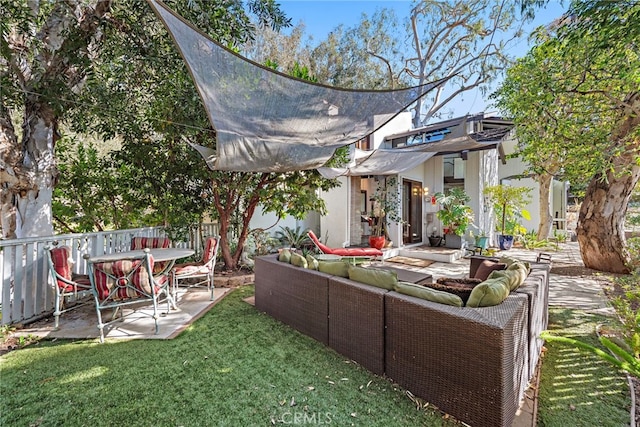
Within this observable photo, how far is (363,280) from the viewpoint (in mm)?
2760

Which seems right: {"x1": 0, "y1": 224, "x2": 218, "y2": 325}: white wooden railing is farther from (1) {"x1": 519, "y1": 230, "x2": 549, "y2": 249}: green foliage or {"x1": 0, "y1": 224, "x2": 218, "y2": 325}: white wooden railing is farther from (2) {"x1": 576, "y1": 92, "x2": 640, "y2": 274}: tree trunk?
(1) {"x1": 519, "y1": 230, "x2": 549, "y2": 249}: green foliage

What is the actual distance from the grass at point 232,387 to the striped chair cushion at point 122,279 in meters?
0.54

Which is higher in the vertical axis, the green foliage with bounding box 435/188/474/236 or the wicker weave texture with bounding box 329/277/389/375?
the green foliage with bounding box 435/188/474/236

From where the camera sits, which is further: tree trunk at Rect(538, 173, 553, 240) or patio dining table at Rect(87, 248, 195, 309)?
tree trunk at Rect(538, 173, 553, 240)

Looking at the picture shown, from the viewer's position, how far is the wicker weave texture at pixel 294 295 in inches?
120

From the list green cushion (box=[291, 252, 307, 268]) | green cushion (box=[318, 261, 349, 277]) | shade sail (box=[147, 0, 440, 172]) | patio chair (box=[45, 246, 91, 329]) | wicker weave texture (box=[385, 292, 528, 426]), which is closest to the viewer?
wicker weave texture (box=[385, 292, 528, 426])

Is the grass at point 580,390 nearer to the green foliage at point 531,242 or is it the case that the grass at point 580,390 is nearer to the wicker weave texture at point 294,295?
the wicker weave texture at point 294,295

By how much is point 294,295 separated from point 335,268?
70 cm

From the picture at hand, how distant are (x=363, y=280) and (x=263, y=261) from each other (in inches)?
68.5

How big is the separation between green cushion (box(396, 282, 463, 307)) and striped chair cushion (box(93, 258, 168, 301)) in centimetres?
298

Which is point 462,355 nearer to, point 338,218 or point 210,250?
point 210,250

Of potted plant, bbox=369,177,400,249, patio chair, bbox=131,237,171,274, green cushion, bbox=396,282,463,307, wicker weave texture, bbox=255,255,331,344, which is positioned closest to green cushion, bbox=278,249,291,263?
wicker weave texture, bbox=255,255,331,344

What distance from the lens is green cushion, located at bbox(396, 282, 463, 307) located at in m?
2.16

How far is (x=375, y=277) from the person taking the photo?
2.69 m
